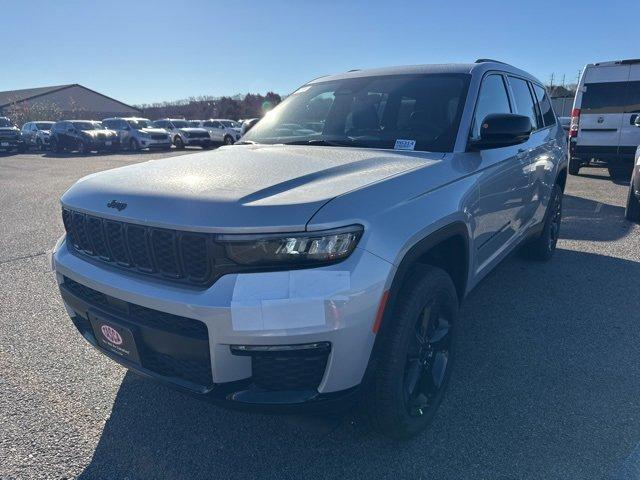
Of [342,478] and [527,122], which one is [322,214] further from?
[527,122]

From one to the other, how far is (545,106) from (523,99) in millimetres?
1107

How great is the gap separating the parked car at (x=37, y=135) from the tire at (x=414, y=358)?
31.8 m

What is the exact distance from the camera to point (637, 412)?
2.68 meters

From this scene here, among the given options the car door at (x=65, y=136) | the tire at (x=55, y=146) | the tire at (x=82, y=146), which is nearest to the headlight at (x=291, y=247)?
the tire at (x=82, y=146)

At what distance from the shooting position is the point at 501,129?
9.06ft

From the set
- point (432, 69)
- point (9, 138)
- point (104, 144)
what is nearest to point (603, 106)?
point (432, 69)

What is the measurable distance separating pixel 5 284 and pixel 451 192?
429 cm

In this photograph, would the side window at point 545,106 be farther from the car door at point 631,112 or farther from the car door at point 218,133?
the car door at point 218,133

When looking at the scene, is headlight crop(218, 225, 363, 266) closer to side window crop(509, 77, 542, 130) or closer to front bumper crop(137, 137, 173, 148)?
side window crop(509, 77, 542, 130)

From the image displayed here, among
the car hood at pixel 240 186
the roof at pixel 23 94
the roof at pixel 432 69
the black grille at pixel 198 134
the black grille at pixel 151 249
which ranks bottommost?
the black grille at pixel 198 134

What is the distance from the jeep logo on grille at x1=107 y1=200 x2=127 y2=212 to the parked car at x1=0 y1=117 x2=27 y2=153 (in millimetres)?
29186

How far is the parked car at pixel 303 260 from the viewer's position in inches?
73.7

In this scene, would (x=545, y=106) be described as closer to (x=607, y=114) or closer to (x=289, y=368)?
(x=289, y=368)

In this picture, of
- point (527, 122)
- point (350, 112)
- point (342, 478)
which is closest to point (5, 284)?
point (350, 112)
